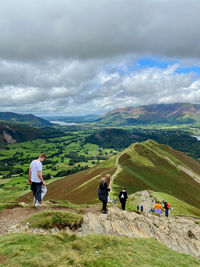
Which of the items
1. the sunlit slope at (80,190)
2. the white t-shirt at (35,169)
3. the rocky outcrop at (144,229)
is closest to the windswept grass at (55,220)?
the rocky outcrop at (144,229)

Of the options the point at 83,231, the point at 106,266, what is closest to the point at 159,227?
the point at 83,231

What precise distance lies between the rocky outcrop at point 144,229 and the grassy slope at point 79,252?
3.67 m

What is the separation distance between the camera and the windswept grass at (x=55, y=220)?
19906mm

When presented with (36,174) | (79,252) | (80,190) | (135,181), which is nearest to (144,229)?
(79,252)

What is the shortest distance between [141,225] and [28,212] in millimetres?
16740

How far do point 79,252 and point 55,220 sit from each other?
7152 mm

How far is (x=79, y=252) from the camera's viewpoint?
1452cm

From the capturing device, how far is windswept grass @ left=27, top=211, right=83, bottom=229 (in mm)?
19906

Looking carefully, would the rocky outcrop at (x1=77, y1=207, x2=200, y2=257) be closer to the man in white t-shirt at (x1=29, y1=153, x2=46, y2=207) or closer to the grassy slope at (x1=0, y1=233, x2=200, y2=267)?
the grassy slope at (x1=0, y1=233, x2=200, y2=267)

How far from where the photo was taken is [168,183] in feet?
382

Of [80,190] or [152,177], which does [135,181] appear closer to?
[152,177]

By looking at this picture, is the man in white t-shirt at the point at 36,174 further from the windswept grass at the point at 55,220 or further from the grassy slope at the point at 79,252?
the grassy slope at the point at 79,252

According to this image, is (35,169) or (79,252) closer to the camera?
(79,252)

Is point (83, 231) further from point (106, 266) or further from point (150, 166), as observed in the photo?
point (150, 166)
